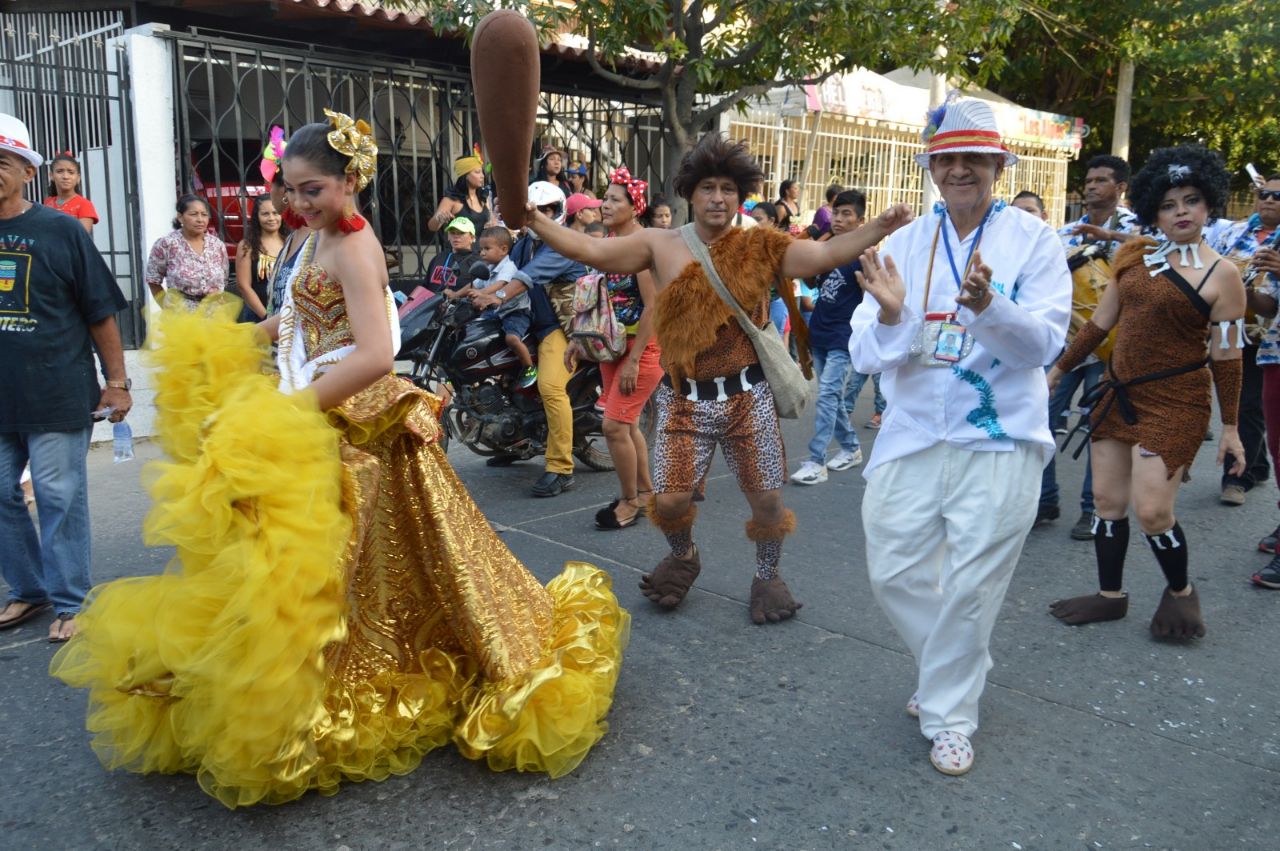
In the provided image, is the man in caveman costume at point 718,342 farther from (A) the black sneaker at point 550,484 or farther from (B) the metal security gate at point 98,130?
(B) the metal security gate at point 98,130

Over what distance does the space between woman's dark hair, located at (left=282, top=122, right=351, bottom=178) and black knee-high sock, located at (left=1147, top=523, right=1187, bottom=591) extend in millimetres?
3445

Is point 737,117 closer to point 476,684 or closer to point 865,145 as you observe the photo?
point 865,145

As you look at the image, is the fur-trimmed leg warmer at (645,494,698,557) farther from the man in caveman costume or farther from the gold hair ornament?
the gold hair ornament

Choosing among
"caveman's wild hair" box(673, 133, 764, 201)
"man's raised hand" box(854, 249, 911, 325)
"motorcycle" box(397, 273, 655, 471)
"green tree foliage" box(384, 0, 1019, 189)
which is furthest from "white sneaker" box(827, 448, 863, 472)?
"green tree foliage" box(384, 0, 1019, 189)

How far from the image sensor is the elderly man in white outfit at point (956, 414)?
3141 millimetres

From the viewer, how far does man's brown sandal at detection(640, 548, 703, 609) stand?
4.53m

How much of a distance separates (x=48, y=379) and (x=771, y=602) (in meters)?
3.00

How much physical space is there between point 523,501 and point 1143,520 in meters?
3.49

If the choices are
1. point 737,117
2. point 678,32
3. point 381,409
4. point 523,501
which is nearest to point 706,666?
point 381,409

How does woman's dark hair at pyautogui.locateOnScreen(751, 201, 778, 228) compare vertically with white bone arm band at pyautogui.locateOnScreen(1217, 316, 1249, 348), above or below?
above

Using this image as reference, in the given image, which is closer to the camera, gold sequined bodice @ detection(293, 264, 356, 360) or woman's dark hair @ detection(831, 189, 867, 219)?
gold sequined bodice @ detection(293, 264, 356, 360)

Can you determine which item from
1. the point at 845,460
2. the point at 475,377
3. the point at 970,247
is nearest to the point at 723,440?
the point at 970,247

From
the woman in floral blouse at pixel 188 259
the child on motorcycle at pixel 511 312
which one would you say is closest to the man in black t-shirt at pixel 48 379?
the child on motorcycle at pixel 511 312

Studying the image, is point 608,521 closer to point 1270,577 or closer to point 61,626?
point 61,626
